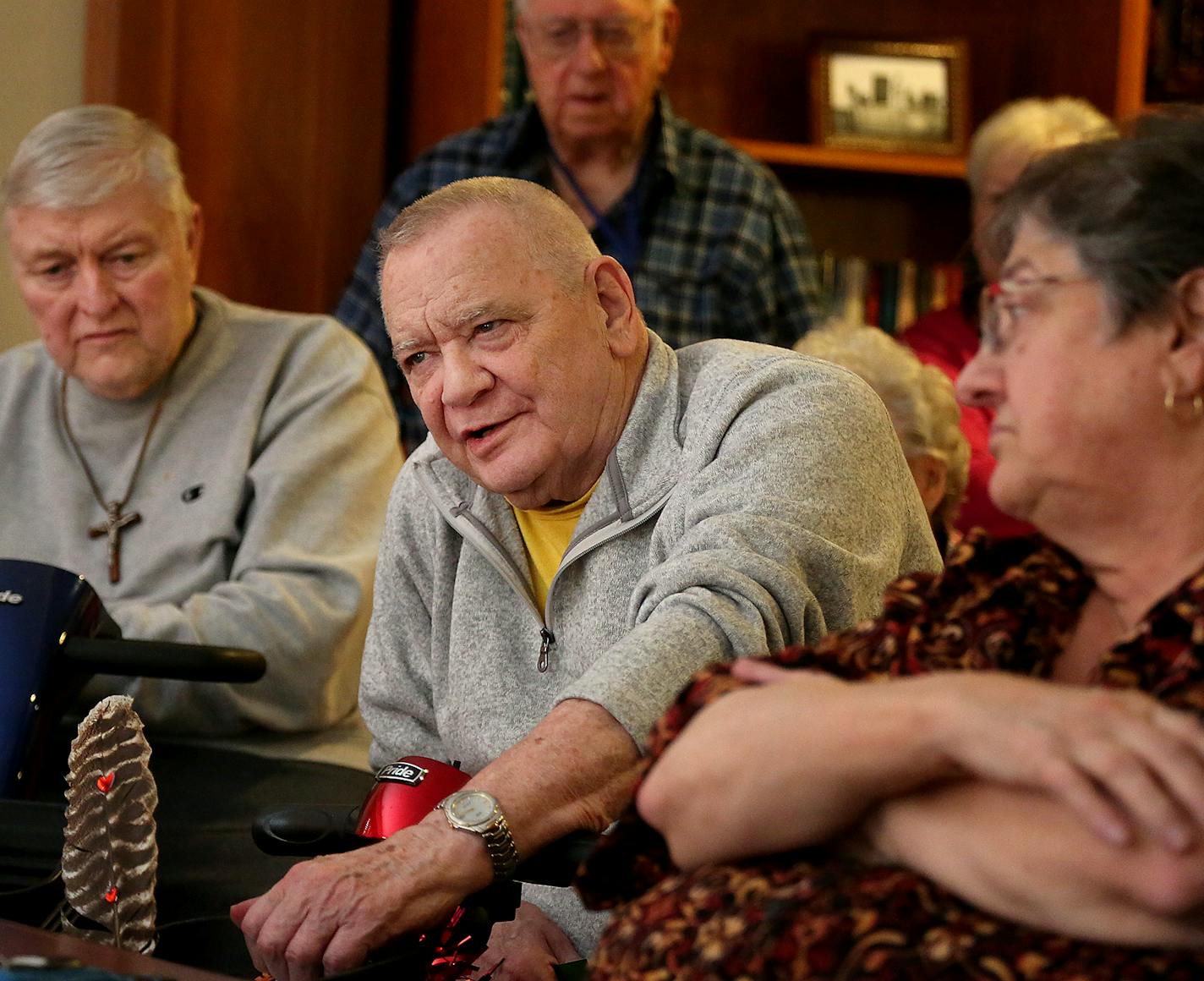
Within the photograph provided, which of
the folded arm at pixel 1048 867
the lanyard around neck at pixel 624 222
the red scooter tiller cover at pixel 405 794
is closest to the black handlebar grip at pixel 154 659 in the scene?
the red scooter tiller cover at pixel 405 794

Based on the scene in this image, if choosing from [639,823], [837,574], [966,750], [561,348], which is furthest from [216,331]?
[966,750]

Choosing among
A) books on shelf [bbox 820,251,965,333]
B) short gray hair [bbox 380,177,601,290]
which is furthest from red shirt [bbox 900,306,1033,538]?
short gray hair [bbox 380,177,601,290]

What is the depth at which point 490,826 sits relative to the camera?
1267 millimetres

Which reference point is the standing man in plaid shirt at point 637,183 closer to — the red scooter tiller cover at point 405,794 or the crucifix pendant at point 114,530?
the crucifix pendant at point 114,530

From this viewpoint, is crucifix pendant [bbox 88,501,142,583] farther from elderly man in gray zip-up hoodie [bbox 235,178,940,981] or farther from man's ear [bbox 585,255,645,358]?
man's ear [bbox 585,255,645,358]

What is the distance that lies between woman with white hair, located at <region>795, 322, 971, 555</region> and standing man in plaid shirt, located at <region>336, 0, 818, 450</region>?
2.34 feet

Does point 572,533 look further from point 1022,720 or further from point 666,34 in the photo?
Result: point 666,34

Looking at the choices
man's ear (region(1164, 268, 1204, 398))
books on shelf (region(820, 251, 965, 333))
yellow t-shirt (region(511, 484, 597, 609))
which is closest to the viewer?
man's ear (region(1164, 268, 1204, 398))

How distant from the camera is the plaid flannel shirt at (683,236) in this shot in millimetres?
3031

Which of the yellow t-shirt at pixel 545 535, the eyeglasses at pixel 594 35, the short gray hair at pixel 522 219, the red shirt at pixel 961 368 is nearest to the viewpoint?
the short gray hair at pixel 522 219

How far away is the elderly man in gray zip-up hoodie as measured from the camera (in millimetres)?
1302

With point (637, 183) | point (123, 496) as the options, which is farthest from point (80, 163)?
point (637, 183)

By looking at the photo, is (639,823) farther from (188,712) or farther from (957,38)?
(957,38)

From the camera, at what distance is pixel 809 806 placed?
933 millimetres
